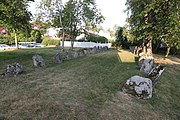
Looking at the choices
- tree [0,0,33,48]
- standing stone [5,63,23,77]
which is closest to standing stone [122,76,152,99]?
standing stone [5,63,23,77]

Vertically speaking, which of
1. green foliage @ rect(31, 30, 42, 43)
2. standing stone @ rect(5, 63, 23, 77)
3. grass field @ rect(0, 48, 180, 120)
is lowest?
grass field @ rect(0, 48, 180, 120)

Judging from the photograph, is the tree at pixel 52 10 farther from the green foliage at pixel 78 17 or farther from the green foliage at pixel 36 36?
the green foliage at pixel 36 36

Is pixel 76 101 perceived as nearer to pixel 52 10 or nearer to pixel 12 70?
pixel 12 70

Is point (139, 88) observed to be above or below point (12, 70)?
below

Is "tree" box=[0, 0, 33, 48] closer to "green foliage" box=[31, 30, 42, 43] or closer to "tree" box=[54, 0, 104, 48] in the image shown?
"tree" box=[54, 0, 104, 48]

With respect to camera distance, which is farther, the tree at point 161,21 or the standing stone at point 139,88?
the tree at point 161,21

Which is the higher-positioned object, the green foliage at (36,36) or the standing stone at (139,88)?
the green foliage at (36,36)

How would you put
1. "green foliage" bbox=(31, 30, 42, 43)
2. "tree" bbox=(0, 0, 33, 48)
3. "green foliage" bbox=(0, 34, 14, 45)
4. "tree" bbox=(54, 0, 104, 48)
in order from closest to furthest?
1. "tree" bbox=(0, 0, 33, 48)
2. "tree" bbox=(54, 0, 104, 48)
3. "green foliage" bbox=(0, 34, 14, 45)
4. "green foliage" bbox=(31, 30, 42, 43)

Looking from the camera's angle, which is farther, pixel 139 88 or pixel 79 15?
pixel 79 15

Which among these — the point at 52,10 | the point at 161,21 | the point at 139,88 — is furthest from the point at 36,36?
the point at 139,88

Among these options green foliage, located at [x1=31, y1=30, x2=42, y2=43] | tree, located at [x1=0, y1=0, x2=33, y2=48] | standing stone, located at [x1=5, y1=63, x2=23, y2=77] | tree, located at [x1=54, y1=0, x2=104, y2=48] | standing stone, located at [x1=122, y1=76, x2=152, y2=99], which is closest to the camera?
standing stone, located at [x1=122, y1=76, x2=152, y2=99]

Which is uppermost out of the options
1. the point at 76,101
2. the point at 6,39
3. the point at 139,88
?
the point at 6,39

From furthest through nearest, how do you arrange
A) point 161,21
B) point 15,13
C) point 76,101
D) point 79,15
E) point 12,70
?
point 79,15 < point 161,21 < point 15,13 < point 12,70 < point 76,101

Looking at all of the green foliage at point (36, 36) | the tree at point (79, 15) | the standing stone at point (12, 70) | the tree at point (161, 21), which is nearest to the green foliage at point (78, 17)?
the tree at point (79, 15)
